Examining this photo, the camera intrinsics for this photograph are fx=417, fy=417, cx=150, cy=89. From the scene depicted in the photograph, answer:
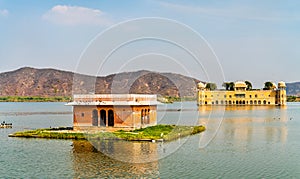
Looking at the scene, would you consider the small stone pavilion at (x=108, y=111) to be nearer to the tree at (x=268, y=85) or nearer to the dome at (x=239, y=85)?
the dome at (x=239, y=85)

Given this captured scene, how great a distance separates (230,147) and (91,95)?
1134 centimetres

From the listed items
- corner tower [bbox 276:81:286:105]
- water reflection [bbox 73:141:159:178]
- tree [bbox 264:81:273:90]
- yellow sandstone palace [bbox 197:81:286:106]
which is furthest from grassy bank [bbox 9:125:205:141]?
tree [bbox 264:81:273:90]

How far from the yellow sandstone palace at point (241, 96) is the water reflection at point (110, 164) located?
78472 millimetres

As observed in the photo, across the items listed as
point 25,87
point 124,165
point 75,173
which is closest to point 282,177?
point 124,165

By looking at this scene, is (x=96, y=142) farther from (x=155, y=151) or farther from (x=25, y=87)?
(x=25, y=87)

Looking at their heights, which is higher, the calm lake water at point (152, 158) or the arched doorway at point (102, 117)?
the arched doorway at point (102, 117)

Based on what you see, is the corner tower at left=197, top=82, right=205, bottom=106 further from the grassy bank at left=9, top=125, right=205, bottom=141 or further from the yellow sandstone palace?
the grassy bank at left=9, top=125, right=205, bottom=141

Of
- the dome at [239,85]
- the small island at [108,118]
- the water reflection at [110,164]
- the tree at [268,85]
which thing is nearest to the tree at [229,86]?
the dome at [239,85]

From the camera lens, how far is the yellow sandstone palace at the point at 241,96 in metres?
103

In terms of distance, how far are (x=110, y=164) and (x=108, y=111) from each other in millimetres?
11598

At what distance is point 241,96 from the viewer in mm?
104688

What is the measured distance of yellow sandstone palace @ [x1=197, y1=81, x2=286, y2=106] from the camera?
103 m

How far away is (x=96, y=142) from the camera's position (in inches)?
1069

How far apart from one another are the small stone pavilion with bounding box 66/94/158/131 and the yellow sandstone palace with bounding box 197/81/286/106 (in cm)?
7173
